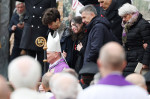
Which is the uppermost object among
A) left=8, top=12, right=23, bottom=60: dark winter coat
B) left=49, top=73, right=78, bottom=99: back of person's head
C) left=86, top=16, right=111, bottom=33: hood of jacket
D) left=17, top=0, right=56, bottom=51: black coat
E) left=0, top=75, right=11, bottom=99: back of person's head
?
left=0, top=75, right=11, bottom=99: back of person's head

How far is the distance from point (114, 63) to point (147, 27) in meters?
4.63

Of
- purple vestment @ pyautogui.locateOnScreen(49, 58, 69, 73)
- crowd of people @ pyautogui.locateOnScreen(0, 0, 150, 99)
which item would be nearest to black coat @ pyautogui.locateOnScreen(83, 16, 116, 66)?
crowd of people @ pyautogui.locateOnScreen(0, 0, 150, 99)

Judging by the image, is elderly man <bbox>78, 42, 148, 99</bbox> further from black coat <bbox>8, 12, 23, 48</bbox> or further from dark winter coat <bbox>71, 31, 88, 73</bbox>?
black coat <bbox>8, 12, 23, 48</bbox>

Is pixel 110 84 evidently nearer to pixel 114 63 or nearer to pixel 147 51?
pixel 114 63

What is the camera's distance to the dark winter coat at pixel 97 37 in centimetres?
847

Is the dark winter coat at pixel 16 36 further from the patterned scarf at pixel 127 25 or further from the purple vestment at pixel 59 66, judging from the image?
the patterned scarf at pixel 127 25

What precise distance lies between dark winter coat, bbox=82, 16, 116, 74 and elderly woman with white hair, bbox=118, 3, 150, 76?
1.80 feet

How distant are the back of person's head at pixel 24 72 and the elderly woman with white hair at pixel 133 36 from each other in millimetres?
4298

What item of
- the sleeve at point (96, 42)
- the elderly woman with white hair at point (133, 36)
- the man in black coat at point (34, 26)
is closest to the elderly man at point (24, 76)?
the sleeve at point (96, 42)

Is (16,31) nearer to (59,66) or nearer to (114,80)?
(59,66)

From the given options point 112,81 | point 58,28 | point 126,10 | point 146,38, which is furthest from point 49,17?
point 112,81

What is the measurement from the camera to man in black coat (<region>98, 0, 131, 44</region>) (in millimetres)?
9328

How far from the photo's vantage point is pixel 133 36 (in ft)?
29.8

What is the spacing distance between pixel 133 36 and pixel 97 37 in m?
0.86
